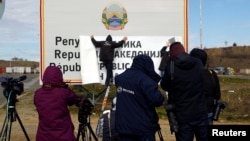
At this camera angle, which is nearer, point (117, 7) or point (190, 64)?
point (190, 64)

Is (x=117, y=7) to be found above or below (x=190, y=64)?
above

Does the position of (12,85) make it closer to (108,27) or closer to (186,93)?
(186,93)

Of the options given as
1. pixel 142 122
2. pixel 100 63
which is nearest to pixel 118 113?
pixel 142 122

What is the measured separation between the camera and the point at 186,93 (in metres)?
6.02

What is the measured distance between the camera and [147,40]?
523 inches

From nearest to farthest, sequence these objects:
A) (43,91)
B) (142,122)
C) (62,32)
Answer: (142,122) → (43,91) → (62,32)

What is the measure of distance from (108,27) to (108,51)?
91 centimetres

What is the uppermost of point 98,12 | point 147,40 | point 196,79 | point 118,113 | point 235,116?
point 98,12

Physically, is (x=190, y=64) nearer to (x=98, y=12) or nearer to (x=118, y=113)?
(x=118, y=113)

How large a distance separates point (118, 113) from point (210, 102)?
1.87 m

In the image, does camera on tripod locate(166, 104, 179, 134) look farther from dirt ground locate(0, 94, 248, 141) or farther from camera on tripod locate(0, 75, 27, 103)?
dirt ground locate(0, 94, 248, 141)

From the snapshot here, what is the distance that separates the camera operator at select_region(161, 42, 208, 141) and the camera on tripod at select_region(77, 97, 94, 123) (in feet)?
4.31

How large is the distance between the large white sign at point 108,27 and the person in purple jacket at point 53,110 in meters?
7.07

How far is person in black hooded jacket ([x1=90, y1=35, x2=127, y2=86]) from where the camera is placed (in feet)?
41.7
